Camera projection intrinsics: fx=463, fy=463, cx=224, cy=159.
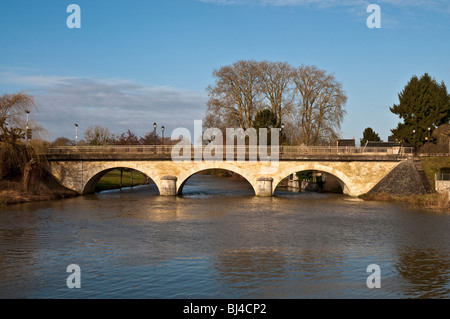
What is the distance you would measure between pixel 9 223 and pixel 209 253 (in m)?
13.0

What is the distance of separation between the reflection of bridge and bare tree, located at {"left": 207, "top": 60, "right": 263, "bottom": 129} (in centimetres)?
1777

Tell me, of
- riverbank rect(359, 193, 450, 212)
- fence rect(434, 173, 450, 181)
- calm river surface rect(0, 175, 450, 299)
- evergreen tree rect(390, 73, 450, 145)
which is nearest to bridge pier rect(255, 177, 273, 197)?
calm river surface rect(0, 175, 450, 299)

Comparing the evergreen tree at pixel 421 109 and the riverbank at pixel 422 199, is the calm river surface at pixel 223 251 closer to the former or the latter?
the riverbank at pixel 422 199

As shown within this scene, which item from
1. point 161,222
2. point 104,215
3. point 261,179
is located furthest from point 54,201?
point 261,179

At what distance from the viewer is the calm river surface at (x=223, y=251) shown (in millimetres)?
14312

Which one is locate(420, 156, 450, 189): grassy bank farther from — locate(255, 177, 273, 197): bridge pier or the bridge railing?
locate(255, 177, 273, 197): bridge pier

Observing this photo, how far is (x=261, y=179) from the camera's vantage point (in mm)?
40625

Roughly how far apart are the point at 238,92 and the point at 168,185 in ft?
69.5

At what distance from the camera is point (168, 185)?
41.0 metres

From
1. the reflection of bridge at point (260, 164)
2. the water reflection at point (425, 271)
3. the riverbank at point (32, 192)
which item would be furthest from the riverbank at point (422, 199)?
the riverbank at point (32, 192)

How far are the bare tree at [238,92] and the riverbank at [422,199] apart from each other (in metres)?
22.1

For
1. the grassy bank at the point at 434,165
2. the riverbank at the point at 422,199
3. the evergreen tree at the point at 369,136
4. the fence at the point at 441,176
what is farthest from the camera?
the evergreen tree at the point at 369,136

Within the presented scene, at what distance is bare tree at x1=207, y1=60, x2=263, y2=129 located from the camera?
189 ft
